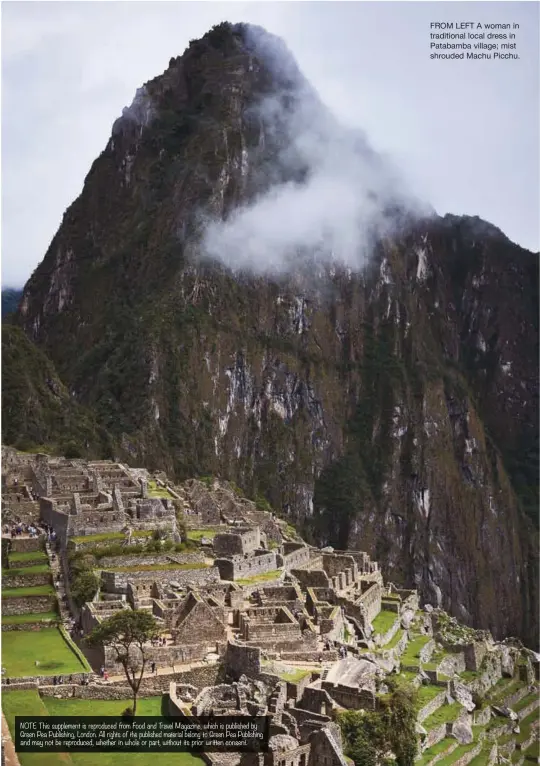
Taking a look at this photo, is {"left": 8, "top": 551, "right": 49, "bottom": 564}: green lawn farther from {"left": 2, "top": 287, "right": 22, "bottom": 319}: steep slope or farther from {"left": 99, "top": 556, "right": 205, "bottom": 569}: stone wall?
{"left": 2, "top": 287, "right": 22, "bottom": 319}: steep slope

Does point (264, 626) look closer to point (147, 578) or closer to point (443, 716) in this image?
point (147, 578)

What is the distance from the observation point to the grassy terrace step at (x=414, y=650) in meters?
44.3

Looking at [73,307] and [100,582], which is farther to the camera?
[73,307]

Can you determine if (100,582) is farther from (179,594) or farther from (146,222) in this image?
(146,222)

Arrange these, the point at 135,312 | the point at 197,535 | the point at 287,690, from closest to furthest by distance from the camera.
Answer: the point at 287,690 < the point at 197,535 < the point at 135,312

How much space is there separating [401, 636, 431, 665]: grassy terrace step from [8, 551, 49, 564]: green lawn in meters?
14.8

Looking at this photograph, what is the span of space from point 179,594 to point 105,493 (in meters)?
15.1

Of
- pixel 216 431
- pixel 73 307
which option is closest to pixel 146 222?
pixel 73 307

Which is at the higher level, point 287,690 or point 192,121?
point 192,121

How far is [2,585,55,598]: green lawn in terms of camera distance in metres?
40.2

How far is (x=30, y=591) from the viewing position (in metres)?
41.2

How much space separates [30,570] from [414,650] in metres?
16.4

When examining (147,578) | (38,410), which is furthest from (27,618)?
(38,410)

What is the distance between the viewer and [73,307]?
181m
